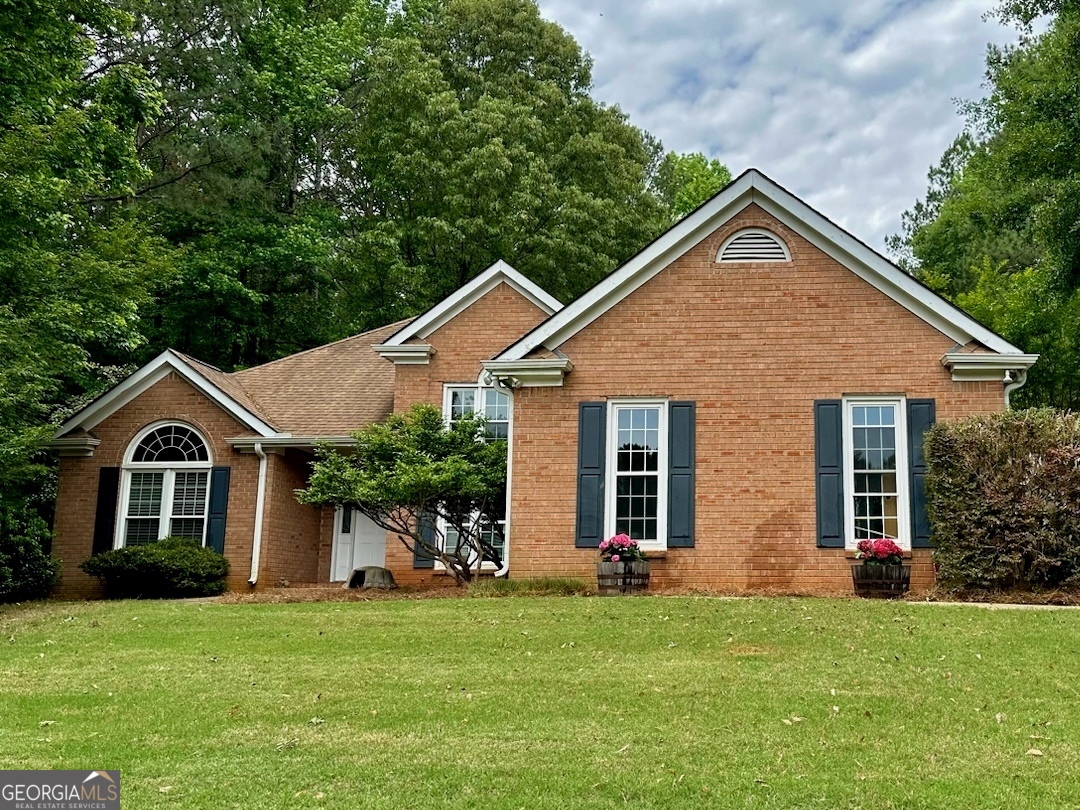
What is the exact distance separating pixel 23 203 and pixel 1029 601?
15.6 meters

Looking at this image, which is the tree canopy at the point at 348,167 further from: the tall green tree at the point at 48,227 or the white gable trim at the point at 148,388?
the white gable trim at the point at 148,388

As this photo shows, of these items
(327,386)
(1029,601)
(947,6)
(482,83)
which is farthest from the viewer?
(482,83)

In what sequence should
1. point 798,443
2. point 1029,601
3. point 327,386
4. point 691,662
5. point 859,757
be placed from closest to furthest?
point 859,757
point 691,662
point 1029,601
point 798,443
point 327,386

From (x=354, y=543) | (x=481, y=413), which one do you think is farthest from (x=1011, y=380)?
(x=354, y=543)

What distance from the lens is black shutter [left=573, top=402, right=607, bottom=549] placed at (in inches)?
623

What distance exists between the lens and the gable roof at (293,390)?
755 inches

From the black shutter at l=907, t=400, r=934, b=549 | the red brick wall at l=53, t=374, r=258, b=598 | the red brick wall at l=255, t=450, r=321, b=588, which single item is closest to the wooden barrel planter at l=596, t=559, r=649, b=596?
the black shutter at l=907, t=400, r=934, b=549

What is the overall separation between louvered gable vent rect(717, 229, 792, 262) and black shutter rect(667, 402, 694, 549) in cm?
244

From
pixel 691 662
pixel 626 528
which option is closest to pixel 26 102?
pixel 626 528

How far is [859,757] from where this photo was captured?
641cm

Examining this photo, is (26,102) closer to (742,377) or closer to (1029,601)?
(742,377)

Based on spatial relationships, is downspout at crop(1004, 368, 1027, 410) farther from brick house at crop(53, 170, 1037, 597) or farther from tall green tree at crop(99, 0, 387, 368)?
tall green tree at crop(99, 0, 387, 368)

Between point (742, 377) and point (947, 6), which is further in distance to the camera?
point (947, 6)

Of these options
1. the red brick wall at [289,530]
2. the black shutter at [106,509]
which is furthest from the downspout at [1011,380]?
the black shutter at [106,509]
